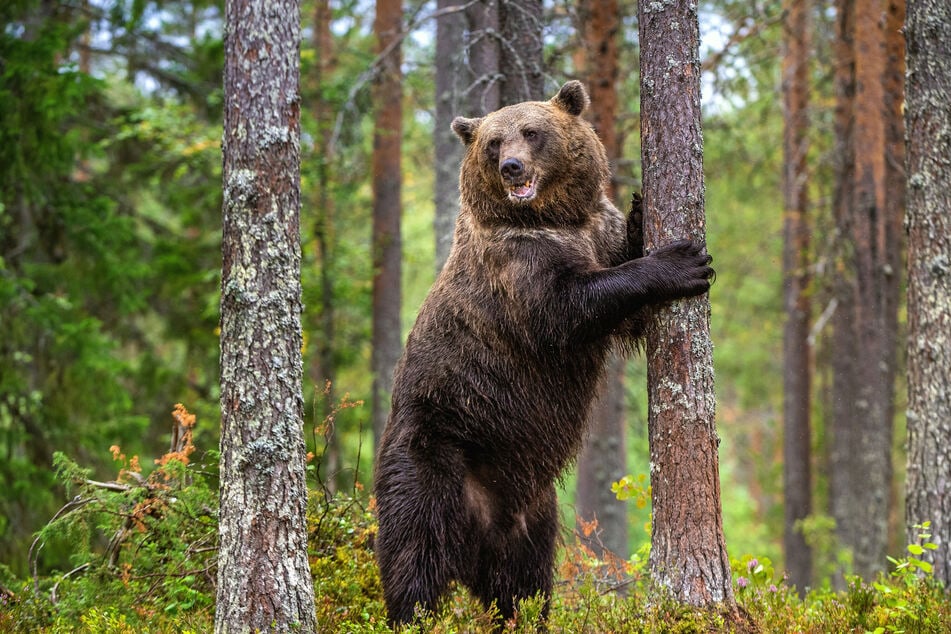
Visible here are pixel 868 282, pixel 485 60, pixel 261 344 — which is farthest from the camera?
pixel 868 282

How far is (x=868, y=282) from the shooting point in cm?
1290

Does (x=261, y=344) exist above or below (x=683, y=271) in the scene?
below

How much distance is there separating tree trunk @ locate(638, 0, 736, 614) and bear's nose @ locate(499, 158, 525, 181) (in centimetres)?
92

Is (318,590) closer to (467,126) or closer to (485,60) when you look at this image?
(467,126)

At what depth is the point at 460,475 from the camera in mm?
5812

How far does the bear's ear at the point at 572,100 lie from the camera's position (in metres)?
6.38

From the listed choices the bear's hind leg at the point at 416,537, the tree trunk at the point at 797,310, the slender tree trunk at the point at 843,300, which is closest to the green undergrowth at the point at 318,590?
the bear's hind leg at the point at 416,537

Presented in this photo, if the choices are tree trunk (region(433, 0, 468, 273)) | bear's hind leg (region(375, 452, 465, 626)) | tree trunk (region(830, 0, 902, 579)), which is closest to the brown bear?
bear's hind leg (region(375, 452, 465, 626))

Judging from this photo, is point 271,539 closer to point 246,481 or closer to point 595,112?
point 246,481

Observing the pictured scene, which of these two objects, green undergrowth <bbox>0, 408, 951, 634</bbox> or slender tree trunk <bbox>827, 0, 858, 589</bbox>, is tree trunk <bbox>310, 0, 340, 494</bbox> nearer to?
green undergrowth <bbox>0, 408, 951, 634</bbox>

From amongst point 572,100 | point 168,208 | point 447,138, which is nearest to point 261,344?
point 572,100

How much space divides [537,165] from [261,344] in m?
2.22

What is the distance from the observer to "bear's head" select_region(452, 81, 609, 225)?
19.6 feet

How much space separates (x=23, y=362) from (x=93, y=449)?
1.37m
